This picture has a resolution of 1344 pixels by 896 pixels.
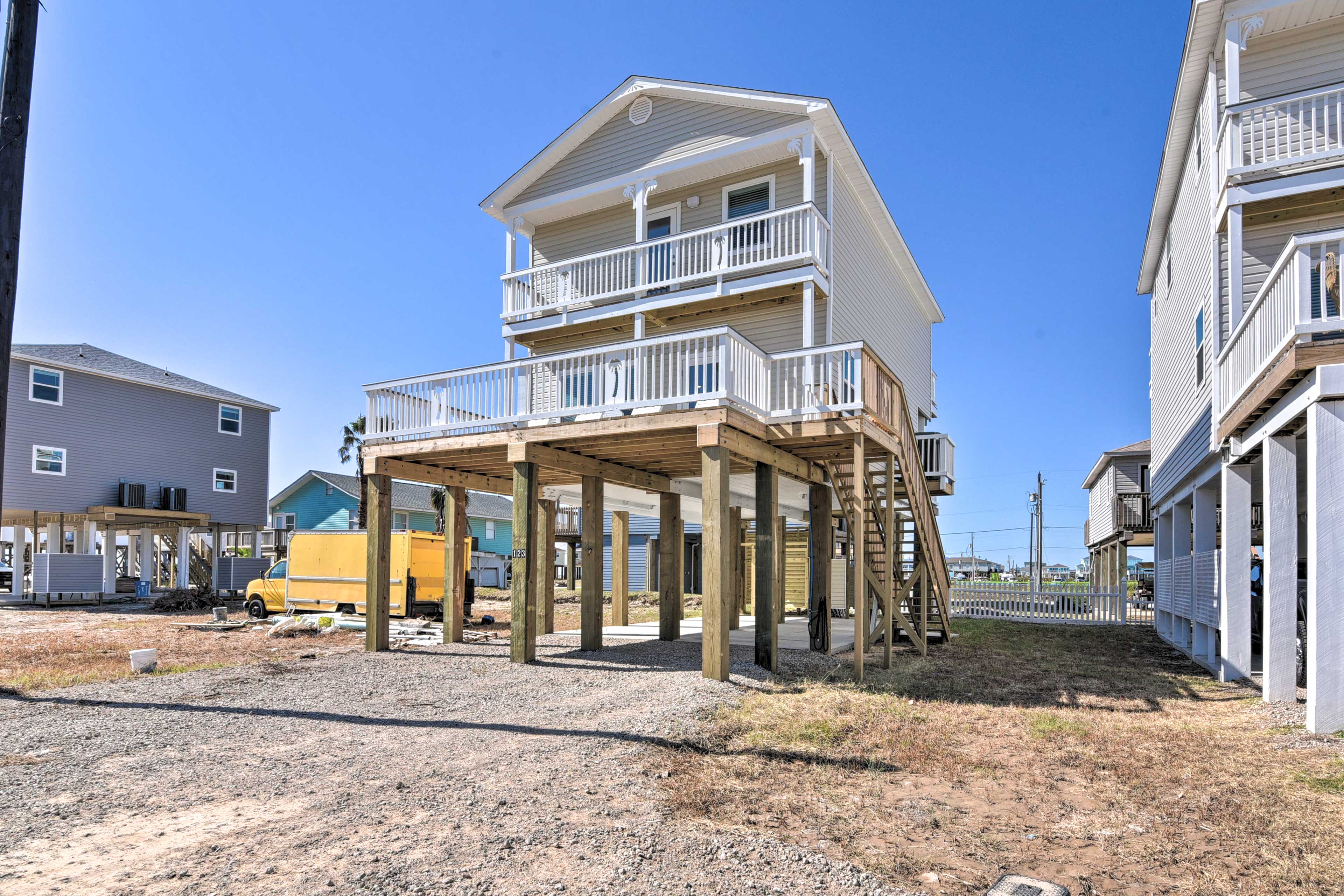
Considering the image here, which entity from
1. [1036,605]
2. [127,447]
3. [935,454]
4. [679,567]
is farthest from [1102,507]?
[127,447]

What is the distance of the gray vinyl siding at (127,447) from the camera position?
2623 centimetres

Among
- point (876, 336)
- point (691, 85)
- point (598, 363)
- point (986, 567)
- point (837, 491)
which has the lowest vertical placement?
point (986, 567)

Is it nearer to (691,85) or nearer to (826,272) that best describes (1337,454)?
(826,272)

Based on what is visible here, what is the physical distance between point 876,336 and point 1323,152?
29.0 ft

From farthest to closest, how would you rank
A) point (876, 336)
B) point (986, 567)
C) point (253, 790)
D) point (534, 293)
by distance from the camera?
point (986, 567)
point (876, 336)
point (534, 293)
point (253, 790)

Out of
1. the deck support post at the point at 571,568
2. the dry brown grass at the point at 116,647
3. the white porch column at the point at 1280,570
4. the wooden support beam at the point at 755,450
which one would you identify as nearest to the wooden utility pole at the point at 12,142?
the dry brown grass at the point at 116,647

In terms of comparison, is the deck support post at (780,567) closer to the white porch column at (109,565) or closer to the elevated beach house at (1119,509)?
the elevated beach house at (1119,509)

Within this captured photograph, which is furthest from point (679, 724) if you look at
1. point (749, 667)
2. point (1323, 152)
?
point (1323, 152)

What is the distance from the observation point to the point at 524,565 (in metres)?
11.4

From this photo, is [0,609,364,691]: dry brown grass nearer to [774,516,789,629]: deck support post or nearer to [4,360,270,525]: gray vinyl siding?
[4,360,270,525]: gray vinyl siding

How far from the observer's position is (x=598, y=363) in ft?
37.8

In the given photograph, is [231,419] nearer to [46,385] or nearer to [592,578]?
[46,385]

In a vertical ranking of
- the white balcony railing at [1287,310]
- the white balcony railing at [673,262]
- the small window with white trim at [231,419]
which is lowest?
the white balcony railing at [1287,310]

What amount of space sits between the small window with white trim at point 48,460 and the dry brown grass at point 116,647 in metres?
6.24
